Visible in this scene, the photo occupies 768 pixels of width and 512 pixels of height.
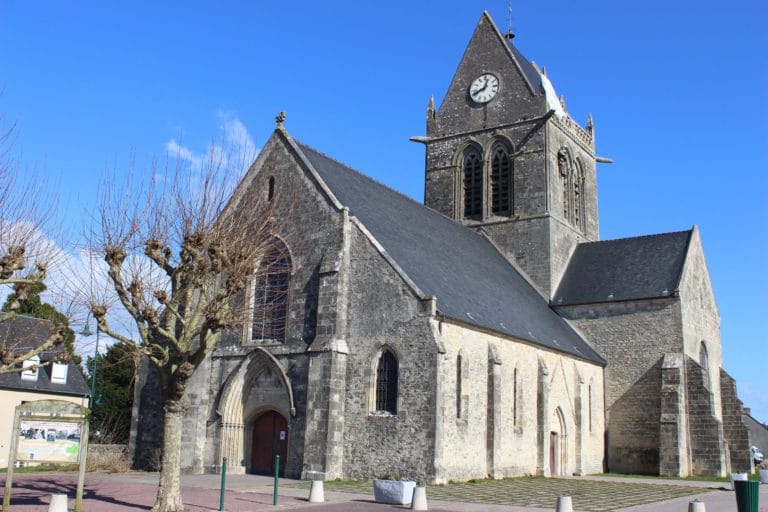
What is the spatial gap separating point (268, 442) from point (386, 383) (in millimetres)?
4779

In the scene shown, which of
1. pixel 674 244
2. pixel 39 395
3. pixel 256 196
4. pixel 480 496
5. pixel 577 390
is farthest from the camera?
pixel 674 244

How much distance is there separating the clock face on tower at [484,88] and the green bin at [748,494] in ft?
91.0

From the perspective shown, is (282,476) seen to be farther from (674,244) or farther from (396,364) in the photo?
(674,244)

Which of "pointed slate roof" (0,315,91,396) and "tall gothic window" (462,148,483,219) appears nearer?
"pointed slate roof" (0,315,91,396)

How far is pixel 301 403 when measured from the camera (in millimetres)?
22953

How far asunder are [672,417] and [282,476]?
51.5 feet

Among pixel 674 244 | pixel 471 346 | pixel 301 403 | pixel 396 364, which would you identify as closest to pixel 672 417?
pixel 674 244

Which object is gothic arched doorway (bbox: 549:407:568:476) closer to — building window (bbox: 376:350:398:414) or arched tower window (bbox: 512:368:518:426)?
arched tower window (bbox: 512:368:518:426)

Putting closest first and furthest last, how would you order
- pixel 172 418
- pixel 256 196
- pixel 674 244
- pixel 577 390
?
pixel 172 418 → pixel 256 196 → pixel 577 390 → pixel 674 244

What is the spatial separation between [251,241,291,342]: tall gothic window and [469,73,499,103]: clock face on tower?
55.4 feet

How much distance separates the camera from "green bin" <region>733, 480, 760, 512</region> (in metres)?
→ 12.5

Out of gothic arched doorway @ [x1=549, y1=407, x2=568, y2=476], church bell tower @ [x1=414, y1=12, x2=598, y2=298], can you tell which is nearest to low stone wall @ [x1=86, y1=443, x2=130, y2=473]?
gothic arched doorway @ [x1=549, y1=407, x2=568, y2=476]

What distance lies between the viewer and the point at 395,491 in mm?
16719

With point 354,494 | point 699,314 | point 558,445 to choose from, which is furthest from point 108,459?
point 699,314
